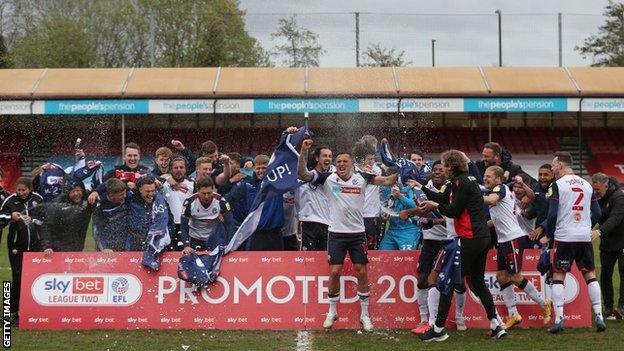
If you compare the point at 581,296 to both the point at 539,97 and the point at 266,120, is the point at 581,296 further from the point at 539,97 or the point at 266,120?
the point at 266,120

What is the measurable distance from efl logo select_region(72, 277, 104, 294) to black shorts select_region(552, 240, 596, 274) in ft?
15.7

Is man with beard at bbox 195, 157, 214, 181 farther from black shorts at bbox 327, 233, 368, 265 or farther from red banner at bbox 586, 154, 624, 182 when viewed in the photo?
red banner at bbox 586, 154, 624, 182

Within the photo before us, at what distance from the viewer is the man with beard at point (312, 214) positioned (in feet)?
30.5

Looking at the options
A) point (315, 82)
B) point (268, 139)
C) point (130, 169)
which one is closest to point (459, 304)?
point (130, 169)

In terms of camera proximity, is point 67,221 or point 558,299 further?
point 67,221

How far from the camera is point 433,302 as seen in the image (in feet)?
27.5

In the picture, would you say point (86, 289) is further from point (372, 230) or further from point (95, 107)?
point (95, 107)

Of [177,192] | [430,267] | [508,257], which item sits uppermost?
[177,192]

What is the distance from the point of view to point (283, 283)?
29.0 feet

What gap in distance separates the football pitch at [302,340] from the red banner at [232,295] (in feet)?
0.68

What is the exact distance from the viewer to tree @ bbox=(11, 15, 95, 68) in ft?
153

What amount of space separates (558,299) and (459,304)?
100 cm

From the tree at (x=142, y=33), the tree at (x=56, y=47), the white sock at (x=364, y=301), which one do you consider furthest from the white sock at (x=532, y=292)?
the tree at (x=56, y=47)

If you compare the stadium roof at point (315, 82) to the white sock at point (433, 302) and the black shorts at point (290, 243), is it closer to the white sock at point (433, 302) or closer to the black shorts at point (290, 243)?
the black shorts at point (290, 243)
